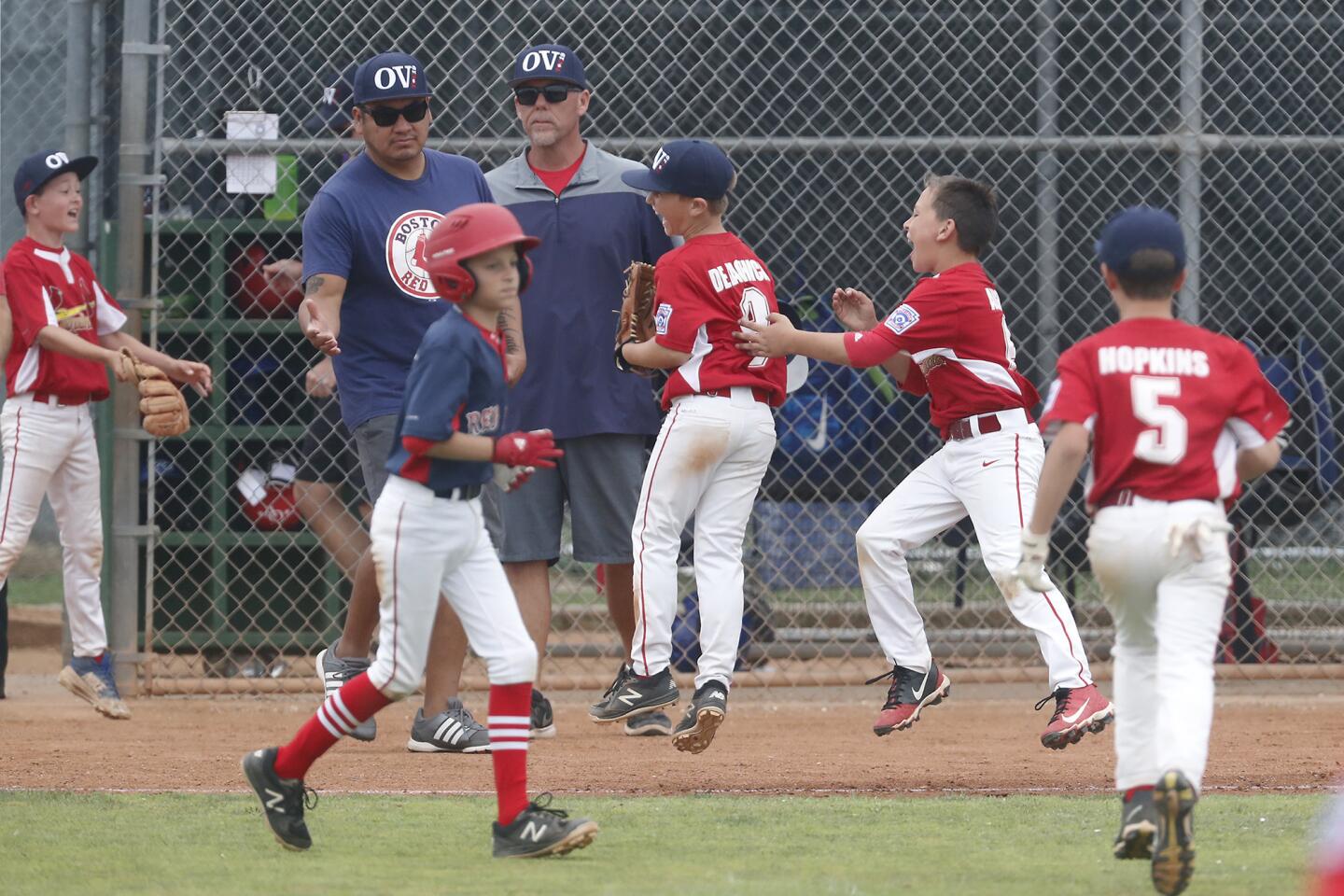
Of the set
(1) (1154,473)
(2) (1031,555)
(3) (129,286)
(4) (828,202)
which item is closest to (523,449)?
(2) (1031,555)

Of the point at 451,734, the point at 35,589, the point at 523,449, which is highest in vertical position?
the point at 523,449

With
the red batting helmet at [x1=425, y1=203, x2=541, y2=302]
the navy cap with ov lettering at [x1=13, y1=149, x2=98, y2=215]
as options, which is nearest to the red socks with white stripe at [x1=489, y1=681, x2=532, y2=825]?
the red batting helmet at [x1=425, y1=203, x2=541, y2=302]

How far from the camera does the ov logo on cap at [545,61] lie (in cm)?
576

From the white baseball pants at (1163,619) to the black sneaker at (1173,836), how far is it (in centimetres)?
8

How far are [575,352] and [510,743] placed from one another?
2.30 meters

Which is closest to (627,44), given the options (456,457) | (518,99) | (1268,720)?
(518,99)

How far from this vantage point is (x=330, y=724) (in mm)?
3889

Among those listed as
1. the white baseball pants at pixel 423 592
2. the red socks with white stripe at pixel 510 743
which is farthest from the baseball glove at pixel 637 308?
the red socks with white stripe at pixel 510 743

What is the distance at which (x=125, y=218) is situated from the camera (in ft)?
22.6

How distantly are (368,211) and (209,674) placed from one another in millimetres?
2734

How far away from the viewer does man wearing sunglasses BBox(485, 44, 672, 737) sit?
588cm

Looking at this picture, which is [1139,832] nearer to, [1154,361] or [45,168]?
[1154,361]

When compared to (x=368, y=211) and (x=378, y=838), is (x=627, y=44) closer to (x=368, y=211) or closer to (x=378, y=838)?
(x=368, y=211)

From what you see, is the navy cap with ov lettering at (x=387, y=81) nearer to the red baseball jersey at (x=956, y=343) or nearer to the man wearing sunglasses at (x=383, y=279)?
the man wearing sunglasses at (x=383, y=279)
